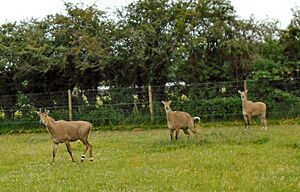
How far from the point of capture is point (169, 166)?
37.4 ft

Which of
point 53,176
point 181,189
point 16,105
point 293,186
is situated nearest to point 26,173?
point 53,176

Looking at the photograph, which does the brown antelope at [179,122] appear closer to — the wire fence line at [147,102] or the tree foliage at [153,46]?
the wire fence line at [147,102]

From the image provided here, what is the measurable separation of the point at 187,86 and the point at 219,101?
1898 mm

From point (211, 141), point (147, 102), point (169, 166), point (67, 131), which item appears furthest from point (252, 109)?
point (169, 166)

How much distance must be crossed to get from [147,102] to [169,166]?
45.4 ft

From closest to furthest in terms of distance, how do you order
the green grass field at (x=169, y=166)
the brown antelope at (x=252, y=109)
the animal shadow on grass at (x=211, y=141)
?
1. the green grass field at (x=169, y=166)
2. the animal shadow on grass at (x=211, y=141)
3. the brown antelope at (x=252, y=109)

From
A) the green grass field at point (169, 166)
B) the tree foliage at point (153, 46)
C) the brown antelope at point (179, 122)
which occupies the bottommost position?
the green grass field at point (169, 166)

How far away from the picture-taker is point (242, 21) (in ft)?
87.0

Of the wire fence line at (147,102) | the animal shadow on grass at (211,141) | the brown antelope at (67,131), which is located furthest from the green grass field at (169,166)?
the wire fence line at (147,102)

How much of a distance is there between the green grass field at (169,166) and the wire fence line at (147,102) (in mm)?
6838

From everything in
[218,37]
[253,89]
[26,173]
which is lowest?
[26,173]

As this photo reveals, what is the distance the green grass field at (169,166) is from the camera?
30.1 ft

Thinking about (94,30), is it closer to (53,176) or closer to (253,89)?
(253,89)

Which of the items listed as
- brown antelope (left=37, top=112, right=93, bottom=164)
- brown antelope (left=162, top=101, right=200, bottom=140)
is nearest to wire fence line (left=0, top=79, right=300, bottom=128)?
brown antelope (left=162, top=101, right=200, bottom=140)
